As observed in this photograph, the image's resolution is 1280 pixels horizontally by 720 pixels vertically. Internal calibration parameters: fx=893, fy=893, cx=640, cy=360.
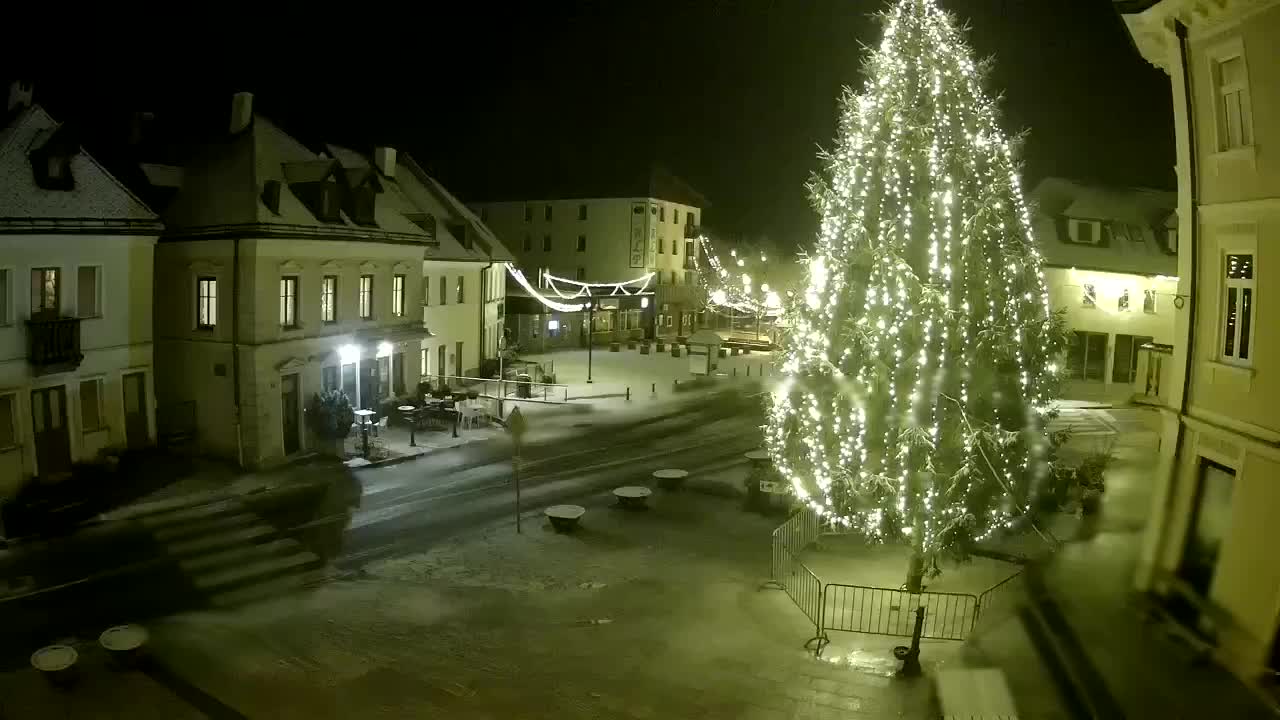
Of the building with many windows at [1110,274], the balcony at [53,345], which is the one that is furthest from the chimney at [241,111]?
the building with many windows at [1110,274]

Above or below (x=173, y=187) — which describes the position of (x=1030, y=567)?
below

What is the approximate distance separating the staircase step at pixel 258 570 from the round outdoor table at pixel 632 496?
7.04 m

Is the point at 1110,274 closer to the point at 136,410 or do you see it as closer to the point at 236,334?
the point at 236,334

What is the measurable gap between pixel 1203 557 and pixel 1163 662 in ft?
6.62

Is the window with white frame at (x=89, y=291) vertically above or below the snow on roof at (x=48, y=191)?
below

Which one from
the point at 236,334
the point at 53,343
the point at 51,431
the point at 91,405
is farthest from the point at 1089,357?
the point at 51,431

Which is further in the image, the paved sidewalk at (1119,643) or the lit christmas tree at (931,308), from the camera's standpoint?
the lit christmas tree at (931,308)

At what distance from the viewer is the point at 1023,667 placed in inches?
467

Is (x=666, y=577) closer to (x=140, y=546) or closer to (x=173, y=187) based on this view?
(x=140, y=546)

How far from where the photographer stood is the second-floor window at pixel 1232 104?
40.6ft

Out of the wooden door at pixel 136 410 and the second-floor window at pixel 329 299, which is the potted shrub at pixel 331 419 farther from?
the wooden door at pixel 136 410

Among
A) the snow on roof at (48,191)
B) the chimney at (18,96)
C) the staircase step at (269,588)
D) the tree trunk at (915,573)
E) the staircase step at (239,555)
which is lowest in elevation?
the staircase step at (269,588)

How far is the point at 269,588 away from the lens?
648 inches

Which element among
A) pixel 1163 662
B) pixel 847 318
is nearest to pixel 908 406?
pixel 847 318
